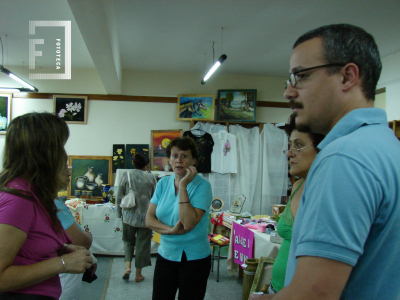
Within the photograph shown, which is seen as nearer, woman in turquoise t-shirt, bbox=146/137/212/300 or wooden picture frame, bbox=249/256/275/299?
woman in turquoise t-shirt, bbox=146/137/212/300

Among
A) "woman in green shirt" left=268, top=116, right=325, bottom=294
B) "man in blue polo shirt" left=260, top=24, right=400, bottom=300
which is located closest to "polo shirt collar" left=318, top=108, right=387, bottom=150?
"man in blue polo shirt" left=260, top=24, right=400, bottom=300

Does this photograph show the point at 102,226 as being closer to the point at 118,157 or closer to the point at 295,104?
the point at 118,157

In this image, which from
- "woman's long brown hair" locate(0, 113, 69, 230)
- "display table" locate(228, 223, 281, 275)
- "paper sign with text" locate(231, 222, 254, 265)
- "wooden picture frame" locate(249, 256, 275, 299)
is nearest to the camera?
"woman's long brown hair" locate(0, 113, 69, 230)

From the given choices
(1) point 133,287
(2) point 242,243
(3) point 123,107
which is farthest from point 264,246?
(3) point 123,107

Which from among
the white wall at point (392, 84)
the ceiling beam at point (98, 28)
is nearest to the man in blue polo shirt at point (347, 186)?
the ceiling beam at point (98, 28)

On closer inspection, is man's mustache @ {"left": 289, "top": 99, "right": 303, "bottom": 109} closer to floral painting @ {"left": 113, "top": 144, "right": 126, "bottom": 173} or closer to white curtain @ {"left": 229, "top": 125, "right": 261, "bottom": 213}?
white curtain @ {"left": 229, "top": 125, "right": 261, "bottom": 213}

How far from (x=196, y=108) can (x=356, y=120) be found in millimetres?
5857

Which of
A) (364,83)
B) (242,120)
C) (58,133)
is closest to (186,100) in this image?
(242,120)

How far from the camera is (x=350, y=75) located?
2.31 feet

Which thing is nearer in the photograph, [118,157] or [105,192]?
[105,192]

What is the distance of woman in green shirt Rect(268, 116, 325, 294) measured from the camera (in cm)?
156

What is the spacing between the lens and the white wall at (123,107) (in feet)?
20.3

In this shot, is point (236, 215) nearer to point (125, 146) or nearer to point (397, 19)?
point (125, 146)

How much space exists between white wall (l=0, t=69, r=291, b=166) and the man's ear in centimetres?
587
